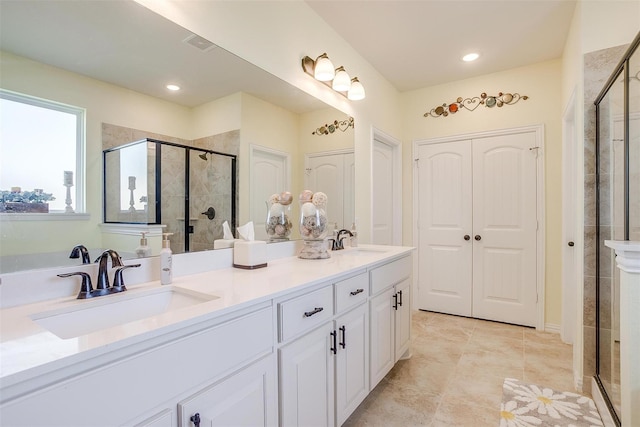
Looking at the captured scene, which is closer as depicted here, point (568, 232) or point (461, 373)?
point (461, 373)

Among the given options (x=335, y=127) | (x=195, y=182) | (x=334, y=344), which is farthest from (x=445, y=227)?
(x=195, y=182)

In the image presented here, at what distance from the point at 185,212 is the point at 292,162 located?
2.91 feet

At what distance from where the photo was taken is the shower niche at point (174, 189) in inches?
48.1

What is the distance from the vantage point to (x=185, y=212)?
4.90 feet

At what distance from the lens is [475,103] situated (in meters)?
3.41

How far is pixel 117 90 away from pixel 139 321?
934 mm

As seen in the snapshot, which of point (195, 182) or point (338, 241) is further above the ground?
point (195, 182)

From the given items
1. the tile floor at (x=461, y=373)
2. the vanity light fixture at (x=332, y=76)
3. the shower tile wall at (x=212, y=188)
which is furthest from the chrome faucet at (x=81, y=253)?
the vanity light fixture at (x=332, y=76)

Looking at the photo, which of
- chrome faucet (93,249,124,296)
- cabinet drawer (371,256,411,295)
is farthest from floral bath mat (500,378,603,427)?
chrome faucet (93,249,124,296)

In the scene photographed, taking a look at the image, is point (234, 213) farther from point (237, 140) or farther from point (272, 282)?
point (272, 282)

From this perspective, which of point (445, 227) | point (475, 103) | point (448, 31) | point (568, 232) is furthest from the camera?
point (445, 227)

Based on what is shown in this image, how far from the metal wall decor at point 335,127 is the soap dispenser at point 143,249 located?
4.56 ft

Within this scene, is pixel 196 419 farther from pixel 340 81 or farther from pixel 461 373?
pixel 340 81

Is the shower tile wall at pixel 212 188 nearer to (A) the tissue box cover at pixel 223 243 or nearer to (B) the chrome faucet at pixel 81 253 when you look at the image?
(A) the tissue box cover at pixel 223 243
